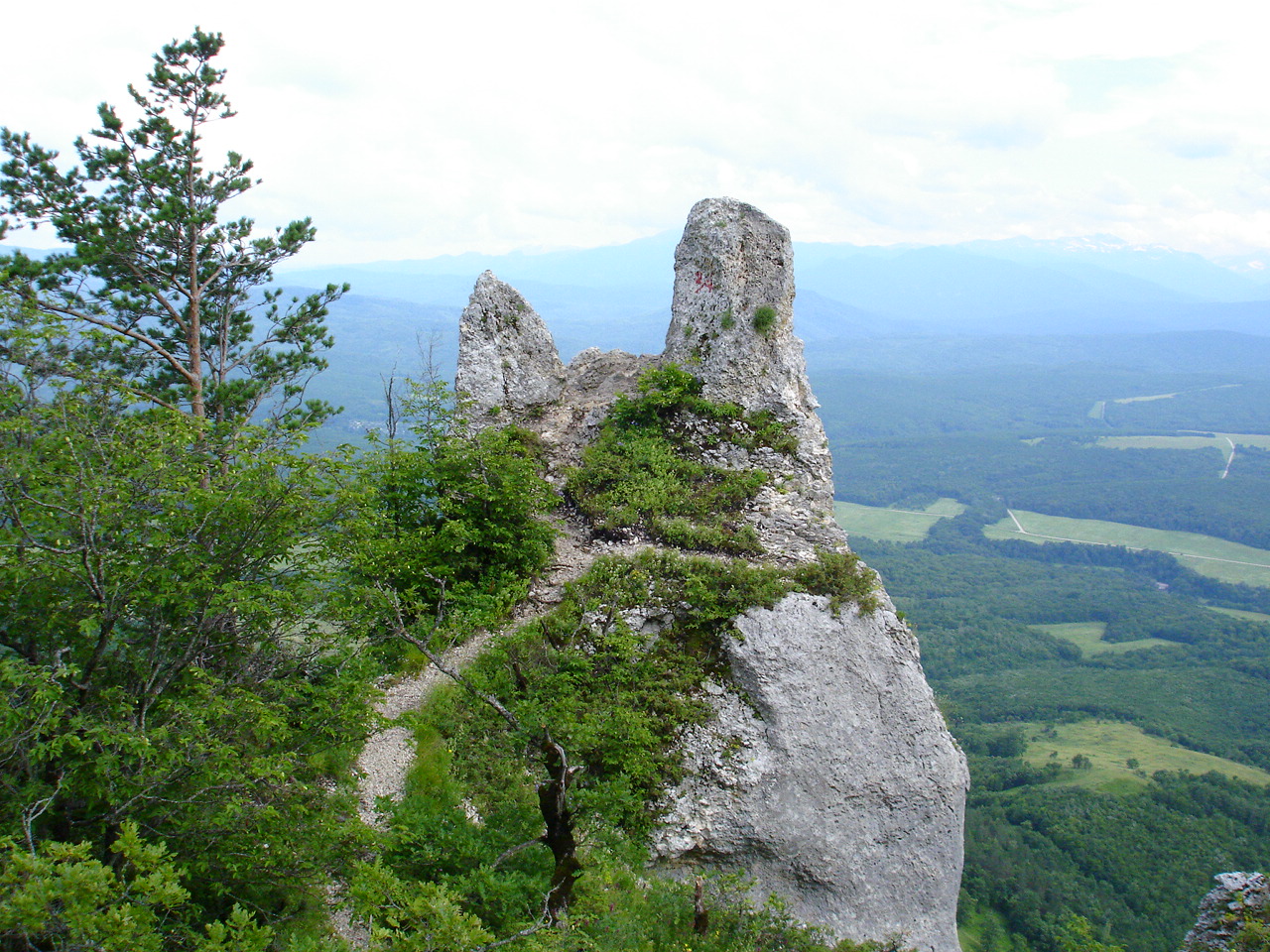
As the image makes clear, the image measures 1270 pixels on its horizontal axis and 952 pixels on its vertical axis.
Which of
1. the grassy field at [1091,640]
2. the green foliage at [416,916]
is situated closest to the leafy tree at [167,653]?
the green foliage at [416,916]

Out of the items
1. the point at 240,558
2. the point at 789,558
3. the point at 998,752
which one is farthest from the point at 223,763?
the point at 998,752

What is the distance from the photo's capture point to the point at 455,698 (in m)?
11.8

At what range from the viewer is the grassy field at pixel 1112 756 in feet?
178

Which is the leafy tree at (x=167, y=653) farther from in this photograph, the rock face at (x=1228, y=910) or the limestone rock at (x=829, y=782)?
the rock face at (x=1228, y=910)

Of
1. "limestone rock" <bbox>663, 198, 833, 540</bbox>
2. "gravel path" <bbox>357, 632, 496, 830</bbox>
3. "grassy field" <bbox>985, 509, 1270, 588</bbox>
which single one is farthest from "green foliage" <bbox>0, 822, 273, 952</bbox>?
"grassy field" <bbox>985, 509, 1270, 588</bbox>

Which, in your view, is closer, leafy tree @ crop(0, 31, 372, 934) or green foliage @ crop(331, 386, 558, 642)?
leafy tree @ crop(0, 31, 372, 934)

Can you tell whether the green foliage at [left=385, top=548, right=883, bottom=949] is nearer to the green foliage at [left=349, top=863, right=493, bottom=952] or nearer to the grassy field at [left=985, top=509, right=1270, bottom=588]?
the green foliage at [left=349, top=863, right=493, bottom=952]

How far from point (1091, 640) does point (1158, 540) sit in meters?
59.7

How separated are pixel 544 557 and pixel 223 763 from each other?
7.99 meters

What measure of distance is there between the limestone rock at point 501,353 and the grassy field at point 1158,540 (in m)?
144

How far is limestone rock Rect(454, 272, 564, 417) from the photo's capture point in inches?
752

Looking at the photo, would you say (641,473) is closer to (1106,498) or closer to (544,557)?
(544,557)

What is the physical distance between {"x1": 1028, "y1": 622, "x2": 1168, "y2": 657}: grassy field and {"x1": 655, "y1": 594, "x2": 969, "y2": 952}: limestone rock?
95.6 m

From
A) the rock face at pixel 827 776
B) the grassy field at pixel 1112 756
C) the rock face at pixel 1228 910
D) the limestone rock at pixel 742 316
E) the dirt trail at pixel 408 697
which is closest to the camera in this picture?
the dirt trail at pixel 408 697
